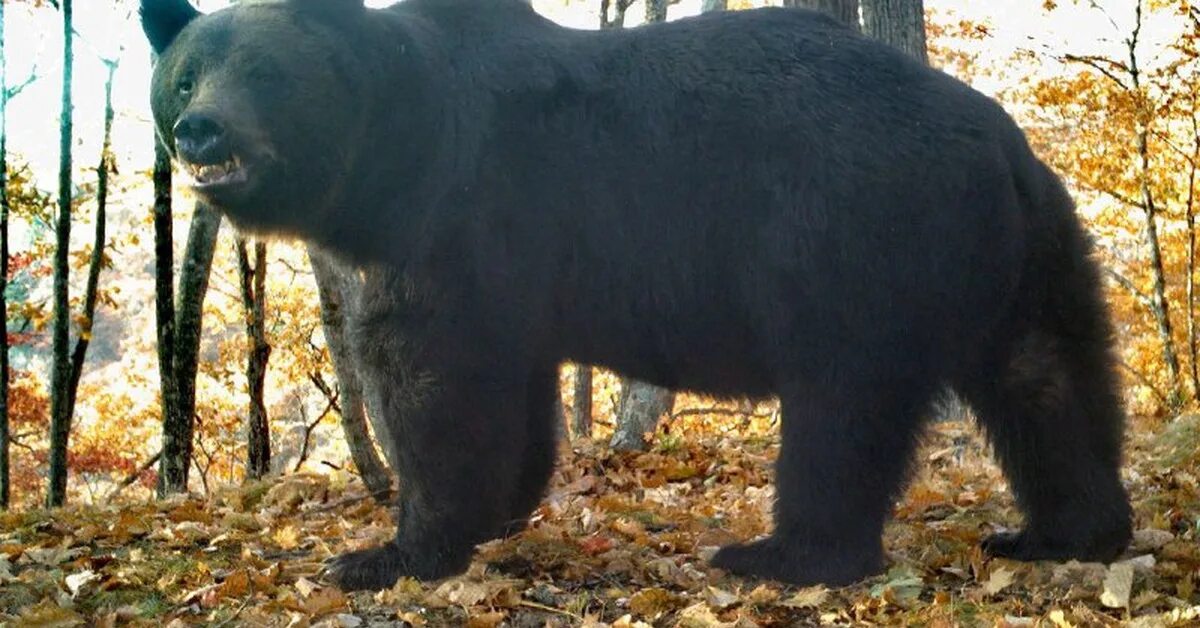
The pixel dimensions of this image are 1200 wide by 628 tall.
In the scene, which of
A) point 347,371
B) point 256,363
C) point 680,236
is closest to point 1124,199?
point 256,363

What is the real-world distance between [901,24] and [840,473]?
5145 mm

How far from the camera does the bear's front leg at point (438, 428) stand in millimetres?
4023

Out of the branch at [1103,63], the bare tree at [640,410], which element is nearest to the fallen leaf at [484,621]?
the bare tree at [640,410]

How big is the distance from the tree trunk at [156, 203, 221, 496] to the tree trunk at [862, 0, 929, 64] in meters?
6.12

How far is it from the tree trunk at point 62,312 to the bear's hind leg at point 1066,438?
11908mm

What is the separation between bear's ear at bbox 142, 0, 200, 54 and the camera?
4.34m

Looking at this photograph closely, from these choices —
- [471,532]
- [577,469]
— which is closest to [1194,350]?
[577,469]

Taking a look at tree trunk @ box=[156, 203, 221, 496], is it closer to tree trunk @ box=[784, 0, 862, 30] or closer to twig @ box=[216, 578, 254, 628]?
tree trunk @ box=[784, 0, 862, 30]

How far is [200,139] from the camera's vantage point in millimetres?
3787

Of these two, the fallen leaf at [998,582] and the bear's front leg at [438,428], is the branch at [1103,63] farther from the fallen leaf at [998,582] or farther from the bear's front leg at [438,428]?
the bear's front leg at [438,428]

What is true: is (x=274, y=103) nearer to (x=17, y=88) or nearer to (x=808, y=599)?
(x=808, y=599)

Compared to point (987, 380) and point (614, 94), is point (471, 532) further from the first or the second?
point (987, 380)

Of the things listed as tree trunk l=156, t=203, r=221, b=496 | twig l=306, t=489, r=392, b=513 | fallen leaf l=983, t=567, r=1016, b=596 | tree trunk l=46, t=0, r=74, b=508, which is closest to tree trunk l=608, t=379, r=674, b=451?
twig l=306, t=489, r=392, b=513

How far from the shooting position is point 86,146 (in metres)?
18.9
